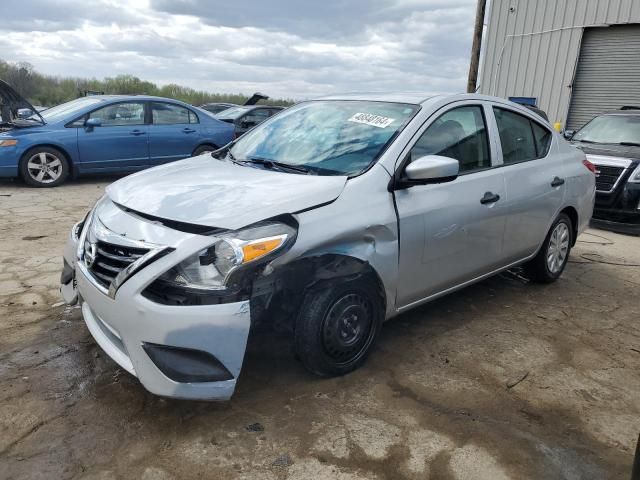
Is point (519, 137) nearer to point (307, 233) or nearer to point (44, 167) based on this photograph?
point (307, 233)

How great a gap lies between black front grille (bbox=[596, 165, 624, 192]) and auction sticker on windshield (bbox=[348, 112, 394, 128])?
16.3 feet

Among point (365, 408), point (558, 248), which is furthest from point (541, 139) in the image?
point (365, 408)

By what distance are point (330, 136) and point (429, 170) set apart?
0.74m

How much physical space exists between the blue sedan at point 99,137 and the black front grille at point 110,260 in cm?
627

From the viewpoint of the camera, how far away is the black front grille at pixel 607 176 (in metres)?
6.85

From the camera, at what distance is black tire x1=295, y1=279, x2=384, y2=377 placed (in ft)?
8.63

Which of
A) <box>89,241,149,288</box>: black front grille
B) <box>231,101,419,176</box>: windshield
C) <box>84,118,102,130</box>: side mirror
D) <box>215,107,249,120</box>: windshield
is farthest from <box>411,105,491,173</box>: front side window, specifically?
<box>215,107,249,120</box>: windshield

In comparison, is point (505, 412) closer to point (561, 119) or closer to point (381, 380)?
point (381, 380)

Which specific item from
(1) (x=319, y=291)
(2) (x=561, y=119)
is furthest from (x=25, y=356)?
(2) (x=561, y=119)

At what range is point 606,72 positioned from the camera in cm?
1306

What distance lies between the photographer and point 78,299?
2916mm

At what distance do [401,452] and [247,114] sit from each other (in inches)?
442

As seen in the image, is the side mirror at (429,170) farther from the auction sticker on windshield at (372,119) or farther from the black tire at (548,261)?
the black tire at (548,261)

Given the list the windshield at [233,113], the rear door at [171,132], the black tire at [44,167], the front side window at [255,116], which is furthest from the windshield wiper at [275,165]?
the windshield at [233,113]
